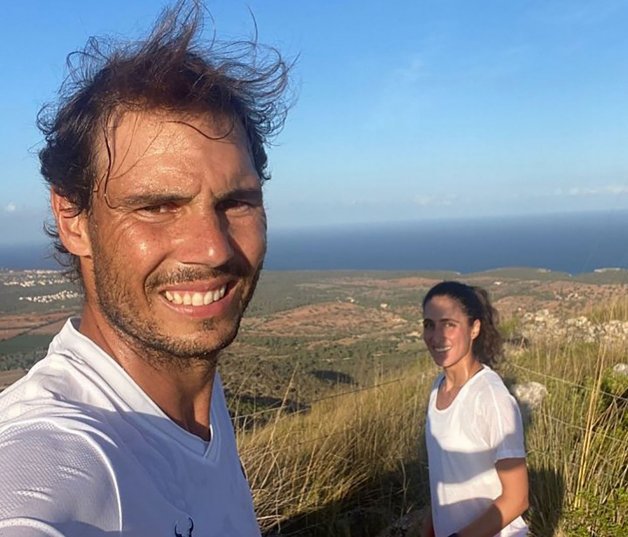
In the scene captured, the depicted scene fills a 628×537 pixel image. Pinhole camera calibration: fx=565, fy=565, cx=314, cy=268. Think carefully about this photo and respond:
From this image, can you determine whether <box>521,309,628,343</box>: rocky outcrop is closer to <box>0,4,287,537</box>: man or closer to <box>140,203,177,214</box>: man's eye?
<box>0,4,287,537</box>: man

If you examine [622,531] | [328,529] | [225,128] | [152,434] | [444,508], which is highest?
[225,128]

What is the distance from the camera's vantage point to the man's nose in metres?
1.23

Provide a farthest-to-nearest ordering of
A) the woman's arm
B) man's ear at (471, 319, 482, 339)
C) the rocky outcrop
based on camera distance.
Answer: the rocky outcrop
man's ear at (471, 319, 482, 339)
the woman's arm

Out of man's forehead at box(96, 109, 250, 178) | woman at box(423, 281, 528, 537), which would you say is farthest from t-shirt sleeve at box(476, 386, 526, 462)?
man's forehead at box(96, 109, 250, 178)

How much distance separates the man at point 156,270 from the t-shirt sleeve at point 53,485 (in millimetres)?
13

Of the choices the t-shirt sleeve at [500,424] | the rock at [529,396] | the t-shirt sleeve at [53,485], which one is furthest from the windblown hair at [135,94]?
the rock at [529,396]

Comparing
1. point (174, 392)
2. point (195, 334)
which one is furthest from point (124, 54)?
point (174, 392)

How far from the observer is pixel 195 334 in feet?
4.20

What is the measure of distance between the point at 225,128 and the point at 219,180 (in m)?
0.15

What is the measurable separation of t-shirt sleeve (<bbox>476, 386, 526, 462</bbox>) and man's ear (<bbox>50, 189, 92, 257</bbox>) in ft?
5.71

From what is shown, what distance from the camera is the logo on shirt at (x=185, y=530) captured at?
Answer: 0.97 m

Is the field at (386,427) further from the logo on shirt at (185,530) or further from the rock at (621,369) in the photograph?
the logo on shirt at (185,530)

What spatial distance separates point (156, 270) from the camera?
1223mm

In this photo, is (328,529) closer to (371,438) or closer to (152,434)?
(371,438)
